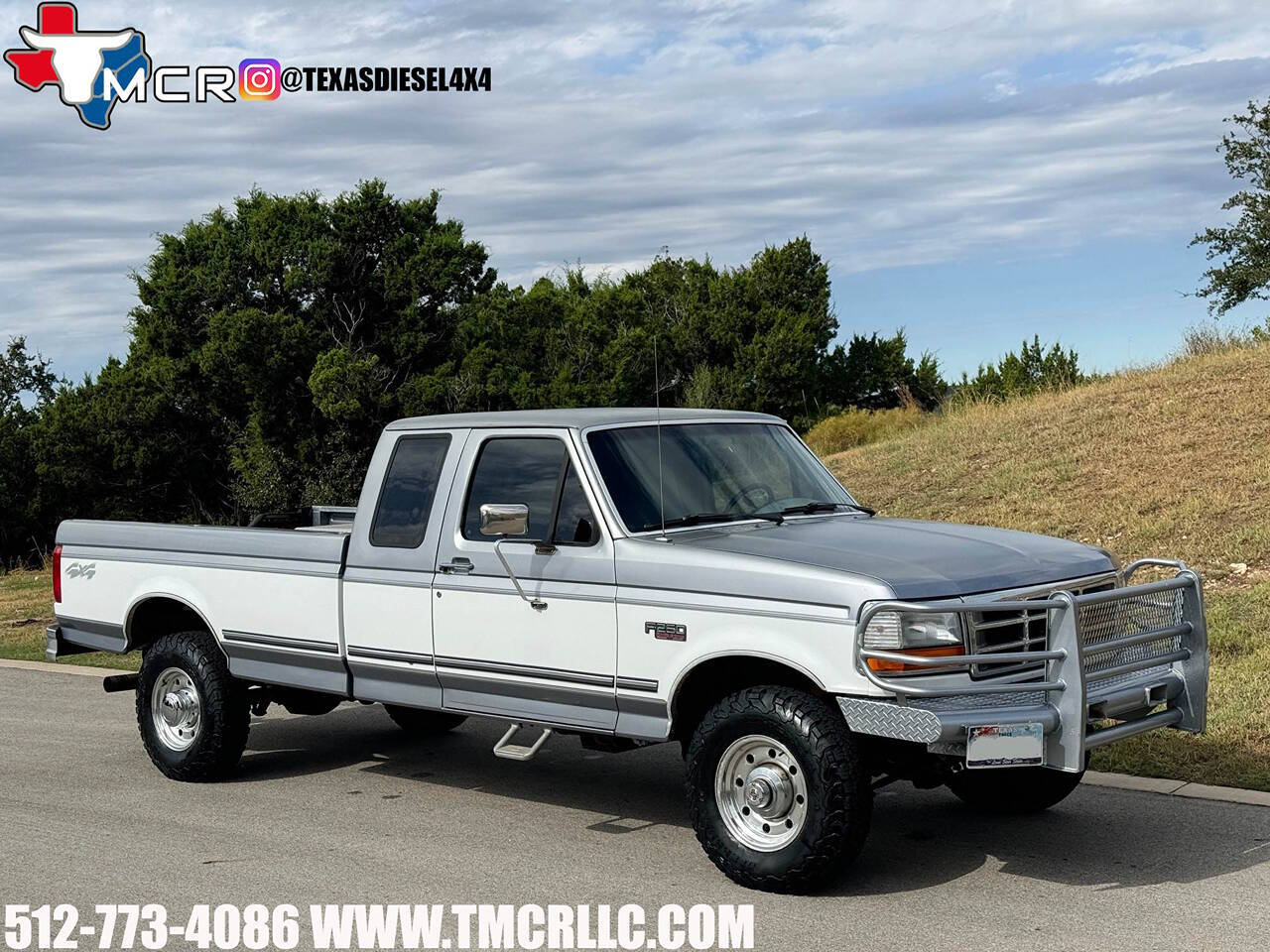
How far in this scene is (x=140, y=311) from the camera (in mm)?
45438

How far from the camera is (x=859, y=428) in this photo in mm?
30906

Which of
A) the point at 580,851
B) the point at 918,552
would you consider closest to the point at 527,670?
the point at 580,851

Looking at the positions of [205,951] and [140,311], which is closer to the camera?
[205,951]

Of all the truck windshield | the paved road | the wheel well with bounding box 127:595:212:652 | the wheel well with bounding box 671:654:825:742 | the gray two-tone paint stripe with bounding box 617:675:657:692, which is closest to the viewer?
the paved road

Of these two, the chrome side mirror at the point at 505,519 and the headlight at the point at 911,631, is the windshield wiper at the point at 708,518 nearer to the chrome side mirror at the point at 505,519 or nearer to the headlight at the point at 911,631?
the chrome side mirror at the point at 505,519

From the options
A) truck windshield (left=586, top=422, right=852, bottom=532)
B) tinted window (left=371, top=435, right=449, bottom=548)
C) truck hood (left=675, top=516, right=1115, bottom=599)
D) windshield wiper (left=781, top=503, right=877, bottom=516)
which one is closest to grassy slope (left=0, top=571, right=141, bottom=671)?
tinted window (left=371, top=435, right=449, bottom=548)

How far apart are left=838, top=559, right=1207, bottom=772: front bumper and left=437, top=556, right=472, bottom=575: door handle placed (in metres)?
2.34

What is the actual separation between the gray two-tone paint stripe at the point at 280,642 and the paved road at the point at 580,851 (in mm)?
875

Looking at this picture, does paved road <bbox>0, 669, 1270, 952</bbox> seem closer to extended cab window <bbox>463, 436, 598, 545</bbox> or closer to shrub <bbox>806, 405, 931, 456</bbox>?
extended cab window <bbox>463, 436, 598, 545</bbox>

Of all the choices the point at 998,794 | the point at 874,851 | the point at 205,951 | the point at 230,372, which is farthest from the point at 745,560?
the point at 230,372

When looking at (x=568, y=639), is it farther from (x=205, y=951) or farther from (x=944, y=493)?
(x=944, y=493)

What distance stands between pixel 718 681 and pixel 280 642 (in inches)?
115

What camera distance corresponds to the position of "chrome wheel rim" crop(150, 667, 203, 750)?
9.11m

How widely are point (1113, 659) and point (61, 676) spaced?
33.0ft
